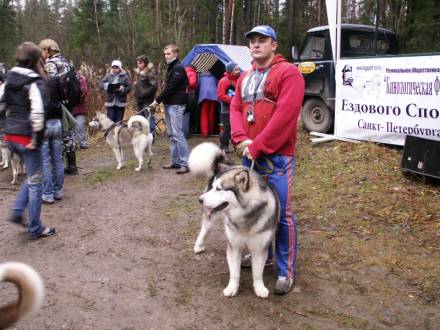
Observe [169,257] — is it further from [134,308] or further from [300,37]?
[300,37]

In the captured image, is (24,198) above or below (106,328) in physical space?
above

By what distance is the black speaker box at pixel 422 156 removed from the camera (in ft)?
16.9

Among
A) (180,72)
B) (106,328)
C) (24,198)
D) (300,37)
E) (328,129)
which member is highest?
(300,37)

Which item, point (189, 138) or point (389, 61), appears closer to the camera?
point (389, 61)

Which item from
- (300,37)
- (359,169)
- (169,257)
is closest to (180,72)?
(359,169)

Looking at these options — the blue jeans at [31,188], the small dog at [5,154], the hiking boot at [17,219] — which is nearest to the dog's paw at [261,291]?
the blue jeans at [31,188]

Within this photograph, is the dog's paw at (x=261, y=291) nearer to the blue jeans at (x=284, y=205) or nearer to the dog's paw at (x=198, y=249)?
the blue jeans at (x=284, y=205)

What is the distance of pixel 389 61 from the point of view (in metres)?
6.60

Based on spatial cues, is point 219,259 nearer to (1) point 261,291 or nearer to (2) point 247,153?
(1) point 261,291

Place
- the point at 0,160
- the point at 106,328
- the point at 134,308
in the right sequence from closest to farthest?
the point at 106,328 → the point at 134,308 → the point at 0,160

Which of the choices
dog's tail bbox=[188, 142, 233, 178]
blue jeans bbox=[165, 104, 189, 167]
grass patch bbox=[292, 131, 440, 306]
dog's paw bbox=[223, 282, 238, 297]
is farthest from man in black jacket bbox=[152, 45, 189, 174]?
dog's paw bbox=[223, 282, 238, 297]

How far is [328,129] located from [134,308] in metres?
6.55

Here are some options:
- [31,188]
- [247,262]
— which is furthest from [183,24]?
[247,262]

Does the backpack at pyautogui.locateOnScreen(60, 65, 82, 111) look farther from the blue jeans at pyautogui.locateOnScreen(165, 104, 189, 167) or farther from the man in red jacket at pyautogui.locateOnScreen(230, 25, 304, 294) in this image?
the man in red jacket at pyautogui.locateOnScreen(230, 25, 304, 294)
